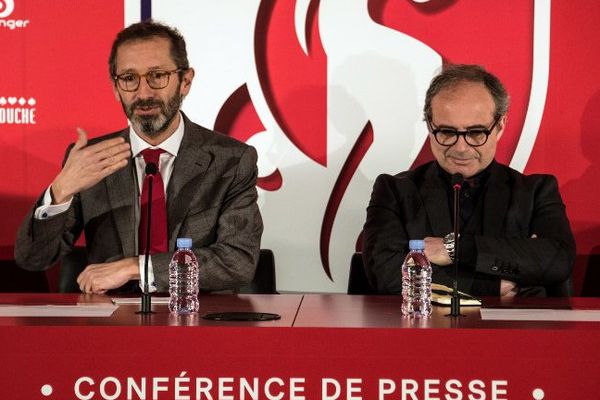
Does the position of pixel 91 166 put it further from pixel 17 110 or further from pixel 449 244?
pixel 449 244

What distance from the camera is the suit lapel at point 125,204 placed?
3996mm

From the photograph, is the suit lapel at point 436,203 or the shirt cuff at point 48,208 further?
the suit lapel at point 436,203

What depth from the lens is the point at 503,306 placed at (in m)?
3.20

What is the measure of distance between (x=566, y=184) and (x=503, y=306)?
1598 mm

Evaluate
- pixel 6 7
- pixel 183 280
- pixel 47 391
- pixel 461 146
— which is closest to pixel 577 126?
pixel 461 146

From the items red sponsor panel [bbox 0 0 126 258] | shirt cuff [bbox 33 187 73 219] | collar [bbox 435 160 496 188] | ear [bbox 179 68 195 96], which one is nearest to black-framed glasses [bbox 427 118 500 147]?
collar [bbox 435 160 496 188]

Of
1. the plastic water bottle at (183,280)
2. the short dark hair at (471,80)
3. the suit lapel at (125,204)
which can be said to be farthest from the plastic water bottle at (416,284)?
the suit lapel at (125,204)

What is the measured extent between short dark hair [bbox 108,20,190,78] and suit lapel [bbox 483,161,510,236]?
4.33 ft

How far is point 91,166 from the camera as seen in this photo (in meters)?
3.71

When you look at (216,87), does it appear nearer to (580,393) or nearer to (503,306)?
(503,306)

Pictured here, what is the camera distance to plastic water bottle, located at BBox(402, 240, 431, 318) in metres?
3.02

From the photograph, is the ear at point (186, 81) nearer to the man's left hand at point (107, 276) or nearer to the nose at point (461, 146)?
the man's left hand at point (107, 276)

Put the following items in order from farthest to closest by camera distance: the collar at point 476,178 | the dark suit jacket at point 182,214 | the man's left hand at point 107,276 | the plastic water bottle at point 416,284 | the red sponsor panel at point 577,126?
the red sponsor panel at point 577,126 < the collar at point 476,178 < the dark suit jacket at point 182,214 < the man's left hand at point 107,276 < the plastic water bottle at point 416,284

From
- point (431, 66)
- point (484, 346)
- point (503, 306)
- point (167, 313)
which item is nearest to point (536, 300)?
point (503, 306)
